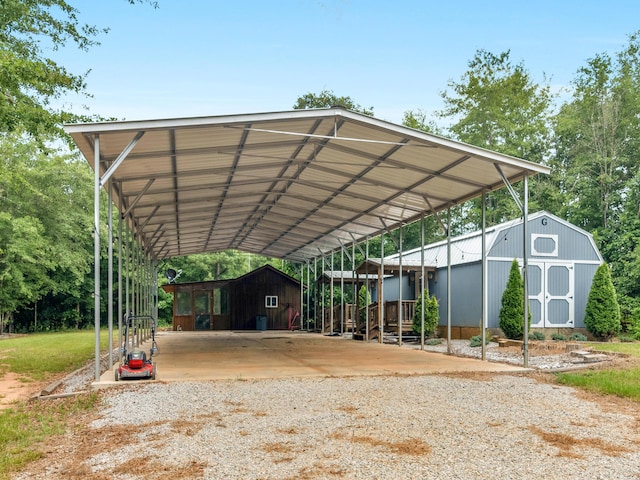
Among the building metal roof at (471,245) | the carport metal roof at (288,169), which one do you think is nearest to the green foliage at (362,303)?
the building metal roof at (471,245)

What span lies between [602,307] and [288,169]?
9.76 m

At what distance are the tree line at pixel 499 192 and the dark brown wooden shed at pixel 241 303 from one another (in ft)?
7.65

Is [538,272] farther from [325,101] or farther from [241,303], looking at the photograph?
[325,101]

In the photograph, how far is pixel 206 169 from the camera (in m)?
11.2

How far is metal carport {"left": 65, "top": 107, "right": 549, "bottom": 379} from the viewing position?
8.55 meters

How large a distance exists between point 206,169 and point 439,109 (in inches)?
976

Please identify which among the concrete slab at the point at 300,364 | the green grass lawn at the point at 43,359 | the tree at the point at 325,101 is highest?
the tree at the point at 325,101

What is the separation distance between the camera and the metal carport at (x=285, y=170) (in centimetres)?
855

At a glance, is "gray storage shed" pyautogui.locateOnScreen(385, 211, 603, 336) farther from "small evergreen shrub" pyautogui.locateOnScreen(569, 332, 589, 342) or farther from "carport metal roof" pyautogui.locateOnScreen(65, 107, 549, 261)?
"carport metal roof" pyautogui.locateOnScreen(65, 107, 549, 261)

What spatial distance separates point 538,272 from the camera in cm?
1677

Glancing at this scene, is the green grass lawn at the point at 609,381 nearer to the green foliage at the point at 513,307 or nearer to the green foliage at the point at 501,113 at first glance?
the green foliage at the point at 513,307

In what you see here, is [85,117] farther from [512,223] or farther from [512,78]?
[512,78]

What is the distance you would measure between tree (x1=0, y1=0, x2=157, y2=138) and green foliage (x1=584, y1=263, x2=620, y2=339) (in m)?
13.1

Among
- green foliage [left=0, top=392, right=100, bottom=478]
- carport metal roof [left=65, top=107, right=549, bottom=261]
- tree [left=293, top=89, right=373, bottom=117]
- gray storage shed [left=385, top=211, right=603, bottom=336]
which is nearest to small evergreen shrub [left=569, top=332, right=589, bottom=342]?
gray storage shed [left=385, top=211, right=603, bottom=336]
